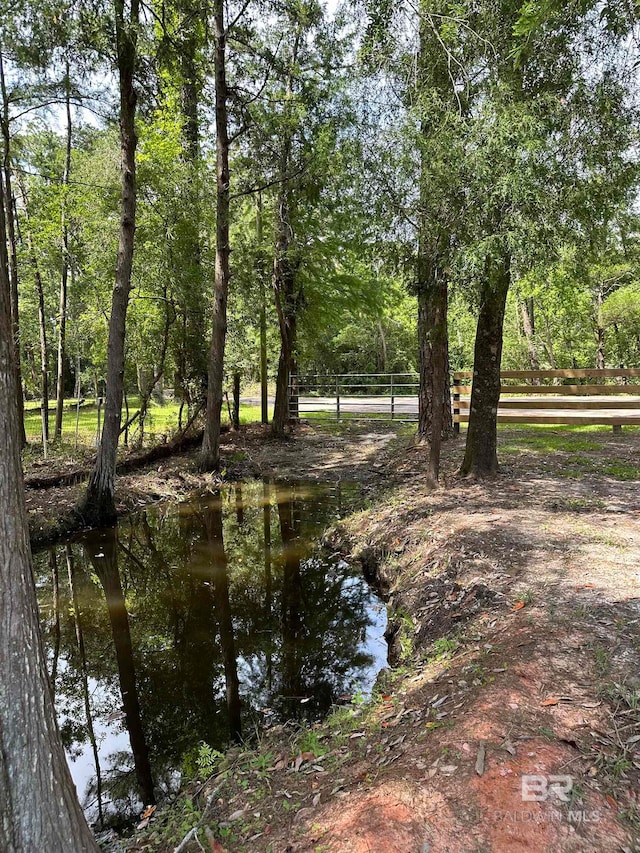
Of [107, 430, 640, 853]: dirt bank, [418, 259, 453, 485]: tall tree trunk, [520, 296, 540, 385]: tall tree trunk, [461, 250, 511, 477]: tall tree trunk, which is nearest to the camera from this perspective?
[107, 430, 640, 853]: dirt bank

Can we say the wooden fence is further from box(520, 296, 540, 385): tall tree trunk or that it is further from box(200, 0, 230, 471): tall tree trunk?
box(520, 296, 540, 385): tall tree trunk

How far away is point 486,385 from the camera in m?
7.25

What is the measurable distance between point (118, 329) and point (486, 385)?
5589 mm

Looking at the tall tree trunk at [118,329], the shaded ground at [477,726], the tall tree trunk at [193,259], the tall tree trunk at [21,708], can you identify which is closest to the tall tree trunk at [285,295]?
the tall tree trunk at [193,259]

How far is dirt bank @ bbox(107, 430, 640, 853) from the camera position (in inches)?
83.8

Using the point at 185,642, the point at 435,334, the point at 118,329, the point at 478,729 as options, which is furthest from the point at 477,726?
the point at 118,329

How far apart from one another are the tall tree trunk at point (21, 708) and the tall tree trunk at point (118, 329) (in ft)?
20.9

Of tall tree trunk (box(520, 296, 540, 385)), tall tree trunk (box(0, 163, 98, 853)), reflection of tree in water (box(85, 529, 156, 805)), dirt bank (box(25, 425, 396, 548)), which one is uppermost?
tall tree trunk (box(520, 296, 540, 385))

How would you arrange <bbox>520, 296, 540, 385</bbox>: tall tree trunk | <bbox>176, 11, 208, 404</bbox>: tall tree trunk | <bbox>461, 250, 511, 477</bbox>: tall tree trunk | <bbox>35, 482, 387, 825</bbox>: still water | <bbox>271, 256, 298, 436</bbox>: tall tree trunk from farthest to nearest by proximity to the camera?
<bbox>520, 296, 540, 385</bbox>: tall tree trunk → <bbox>271, 256, 298, 436</bbox>: tall tree trunk → <bbox>176, 11, 208, 404</bbox>: tall tree trunk → <bbox>461, 250, 511, 477</bbox>: tall tree trunk → <bbox>35, 482, 387, 825</bbox>: still water

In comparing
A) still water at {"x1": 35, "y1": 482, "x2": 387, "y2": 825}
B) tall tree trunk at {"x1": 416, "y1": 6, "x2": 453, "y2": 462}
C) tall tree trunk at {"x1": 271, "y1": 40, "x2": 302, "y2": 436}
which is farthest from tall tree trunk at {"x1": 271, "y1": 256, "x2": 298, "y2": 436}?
tall tree trunk at {"x1": 416, "y1": 6, "x2": 453, "y2": 462}

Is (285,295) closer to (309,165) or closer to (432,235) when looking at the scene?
(309,165)

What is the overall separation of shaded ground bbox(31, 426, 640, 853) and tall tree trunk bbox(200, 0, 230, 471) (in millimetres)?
5823

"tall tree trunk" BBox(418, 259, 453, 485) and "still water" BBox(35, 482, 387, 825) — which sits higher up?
"tall tree trunk" BBox(418, 259, 453, 485)

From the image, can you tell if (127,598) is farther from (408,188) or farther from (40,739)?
(408,188)
